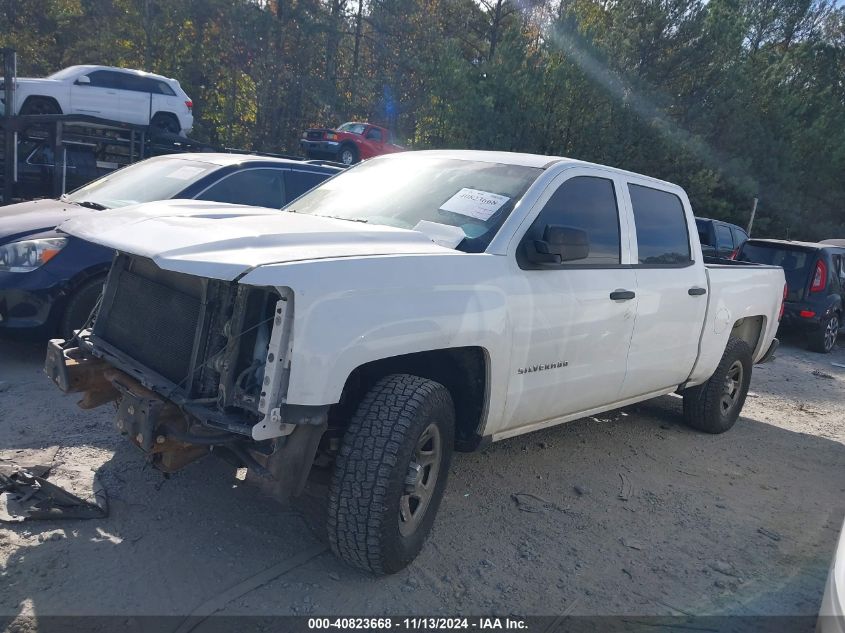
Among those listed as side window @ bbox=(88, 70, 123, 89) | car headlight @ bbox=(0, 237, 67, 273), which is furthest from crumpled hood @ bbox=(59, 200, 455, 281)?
side window @ bbox=(88, 70, 123, 89)

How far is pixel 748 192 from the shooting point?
78.1 feet

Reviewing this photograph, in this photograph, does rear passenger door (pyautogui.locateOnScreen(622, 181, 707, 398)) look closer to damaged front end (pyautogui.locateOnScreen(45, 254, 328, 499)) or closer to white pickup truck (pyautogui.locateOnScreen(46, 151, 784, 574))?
white pickup truck (pyautogui.locateOnScreen(46, 151, 784, 574))

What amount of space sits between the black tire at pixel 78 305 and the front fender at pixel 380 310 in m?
3.22

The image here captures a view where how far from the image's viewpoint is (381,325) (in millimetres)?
2979

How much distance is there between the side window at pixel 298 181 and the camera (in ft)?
23.4

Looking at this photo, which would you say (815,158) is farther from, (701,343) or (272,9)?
(701,343)

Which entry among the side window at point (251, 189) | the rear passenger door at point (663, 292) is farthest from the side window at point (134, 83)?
the rear passenger door at point (663, 292)

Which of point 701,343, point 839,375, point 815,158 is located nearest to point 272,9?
point 815,158

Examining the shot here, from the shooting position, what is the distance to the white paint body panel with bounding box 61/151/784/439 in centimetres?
280

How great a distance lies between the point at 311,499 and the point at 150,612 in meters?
1.21

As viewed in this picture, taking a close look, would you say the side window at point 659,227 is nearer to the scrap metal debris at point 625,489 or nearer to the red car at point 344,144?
the scrap metal debris at point 625,489

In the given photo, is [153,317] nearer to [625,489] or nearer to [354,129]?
[625,489]

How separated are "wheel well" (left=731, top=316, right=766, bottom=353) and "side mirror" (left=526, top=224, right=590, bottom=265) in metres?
3.24

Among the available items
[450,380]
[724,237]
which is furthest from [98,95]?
[450,380]
